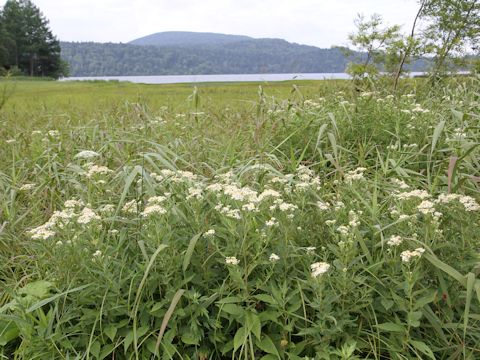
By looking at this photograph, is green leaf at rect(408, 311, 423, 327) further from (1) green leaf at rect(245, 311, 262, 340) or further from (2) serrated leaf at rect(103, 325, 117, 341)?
(2) serrated leaf at rect(103, 325, 117, 341)

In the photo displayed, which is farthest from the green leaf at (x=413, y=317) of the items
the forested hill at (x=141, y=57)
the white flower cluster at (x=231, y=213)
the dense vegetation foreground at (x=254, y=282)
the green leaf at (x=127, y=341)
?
the forested hill at (x=141, y=57)

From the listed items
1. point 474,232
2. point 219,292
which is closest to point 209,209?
point 219,292

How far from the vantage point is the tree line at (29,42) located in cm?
5941

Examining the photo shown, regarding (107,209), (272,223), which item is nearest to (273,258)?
(272,223)

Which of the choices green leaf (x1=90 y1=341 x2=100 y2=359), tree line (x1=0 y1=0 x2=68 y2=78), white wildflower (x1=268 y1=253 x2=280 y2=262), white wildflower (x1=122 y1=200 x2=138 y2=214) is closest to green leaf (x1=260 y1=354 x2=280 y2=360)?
white wildflower (x1=268 y1=253 x2=280 y2=262)

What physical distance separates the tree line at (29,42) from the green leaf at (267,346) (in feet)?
205

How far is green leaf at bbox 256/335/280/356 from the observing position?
6.88 ft

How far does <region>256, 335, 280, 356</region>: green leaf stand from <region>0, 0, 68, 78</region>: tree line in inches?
2459

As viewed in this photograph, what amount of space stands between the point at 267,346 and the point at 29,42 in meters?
69.0

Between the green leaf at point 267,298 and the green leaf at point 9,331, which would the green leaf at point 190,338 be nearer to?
the green leaf at point 267,298

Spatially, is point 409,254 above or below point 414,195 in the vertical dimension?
below

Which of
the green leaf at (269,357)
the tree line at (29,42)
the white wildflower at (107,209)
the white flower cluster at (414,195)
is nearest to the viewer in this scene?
the green leaf at (269,357)

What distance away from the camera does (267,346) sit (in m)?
2.13

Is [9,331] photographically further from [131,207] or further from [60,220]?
[131,207]
